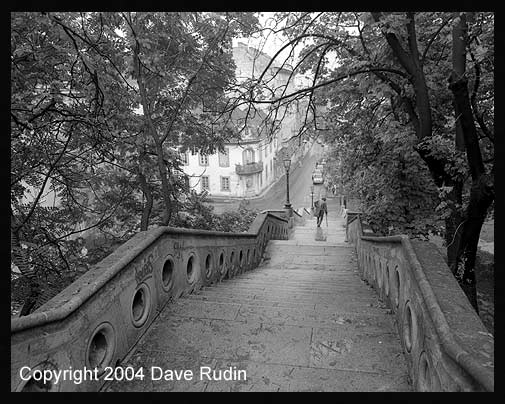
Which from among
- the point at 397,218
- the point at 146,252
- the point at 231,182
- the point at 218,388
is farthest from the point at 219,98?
the point at 231,182

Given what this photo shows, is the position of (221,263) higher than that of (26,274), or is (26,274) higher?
(26,274)

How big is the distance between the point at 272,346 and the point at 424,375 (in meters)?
1.31

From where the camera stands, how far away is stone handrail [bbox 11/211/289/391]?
7.34 ft

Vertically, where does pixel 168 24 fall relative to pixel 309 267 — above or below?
above

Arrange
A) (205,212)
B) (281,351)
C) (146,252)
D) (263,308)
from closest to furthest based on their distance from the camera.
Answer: (281,351), (146,252), (263,308), (205,212)

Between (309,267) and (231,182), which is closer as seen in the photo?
(309,267)

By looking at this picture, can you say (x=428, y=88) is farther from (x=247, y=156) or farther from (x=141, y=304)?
(x=247, y=156)

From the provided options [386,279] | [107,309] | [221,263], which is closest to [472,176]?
[386,279]

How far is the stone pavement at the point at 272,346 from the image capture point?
282cm

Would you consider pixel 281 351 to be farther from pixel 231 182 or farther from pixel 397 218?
pixel 231 182

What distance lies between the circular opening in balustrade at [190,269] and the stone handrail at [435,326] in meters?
2.64

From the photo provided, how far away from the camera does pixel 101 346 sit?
2.94m

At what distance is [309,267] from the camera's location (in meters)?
10.2

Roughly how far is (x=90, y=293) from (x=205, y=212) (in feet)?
20.6
